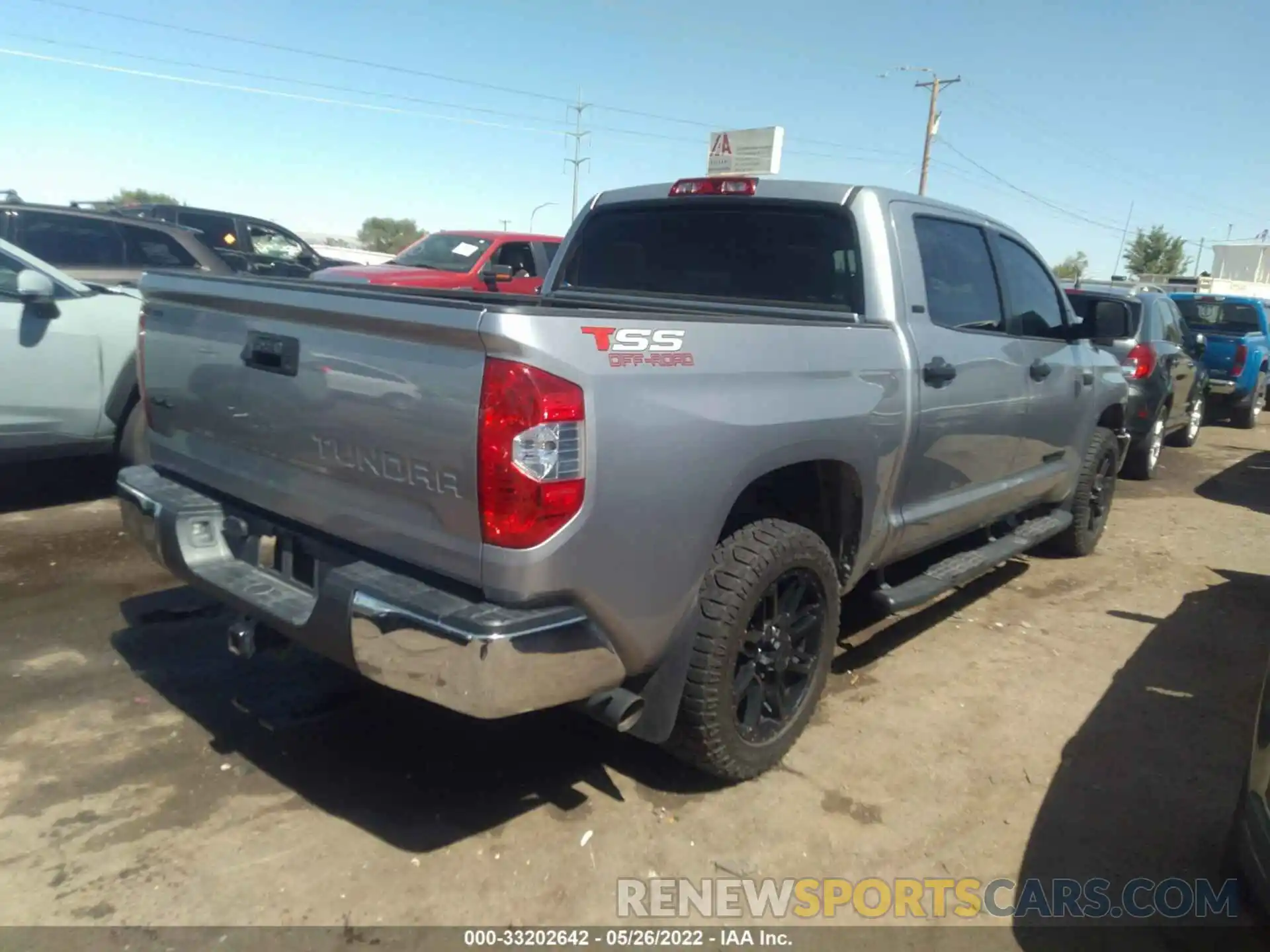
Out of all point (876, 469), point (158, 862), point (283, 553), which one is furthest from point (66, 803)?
point (876, 469)

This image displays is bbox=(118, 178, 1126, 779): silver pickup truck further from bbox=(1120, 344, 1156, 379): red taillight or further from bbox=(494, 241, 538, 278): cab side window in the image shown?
bbox=(494, 241, 538, 278): cab side window

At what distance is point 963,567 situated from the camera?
4.28 m

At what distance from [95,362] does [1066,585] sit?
5.92 m

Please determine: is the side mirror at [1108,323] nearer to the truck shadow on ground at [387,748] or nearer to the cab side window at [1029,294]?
the cab side window at [1029,294]

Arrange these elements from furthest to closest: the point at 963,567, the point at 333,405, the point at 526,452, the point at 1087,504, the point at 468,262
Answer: the point at 468,262 < the point at 1087,504 < the point at 963,567 < the point at 333,405 < the point at 526,452

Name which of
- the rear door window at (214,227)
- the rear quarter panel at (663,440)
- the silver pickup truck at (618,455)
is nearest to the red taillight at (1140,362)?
the silver pickup truck at (618,455)

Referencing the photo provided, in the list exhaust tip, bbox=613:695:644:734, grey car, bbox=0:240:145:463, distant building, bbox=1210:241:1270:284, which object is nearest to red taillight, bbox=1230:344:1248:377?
exhaust tip, bbox=613:695:644:734

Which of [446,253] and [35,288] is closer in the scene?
[35,288]

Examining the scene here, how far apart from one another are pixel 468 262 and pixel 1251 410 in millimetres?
11232

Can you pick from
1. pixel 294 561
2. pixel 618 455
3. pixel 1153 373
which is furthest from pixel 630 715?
pixel 1153 373

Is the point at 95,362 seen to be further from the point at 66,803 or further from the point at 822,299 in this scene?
the point at 822,299

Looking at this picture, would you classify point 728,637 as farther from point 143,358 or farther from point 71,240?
point 71,240

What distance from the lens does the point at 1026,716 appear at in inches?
155

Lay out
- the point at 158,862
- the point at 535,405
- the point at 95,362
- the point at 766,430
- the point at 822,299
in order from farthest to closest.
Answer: the point at 95,362 < the point at 822,299 < the point at 766,430 < the point at 158,862 < the point at 535,405
